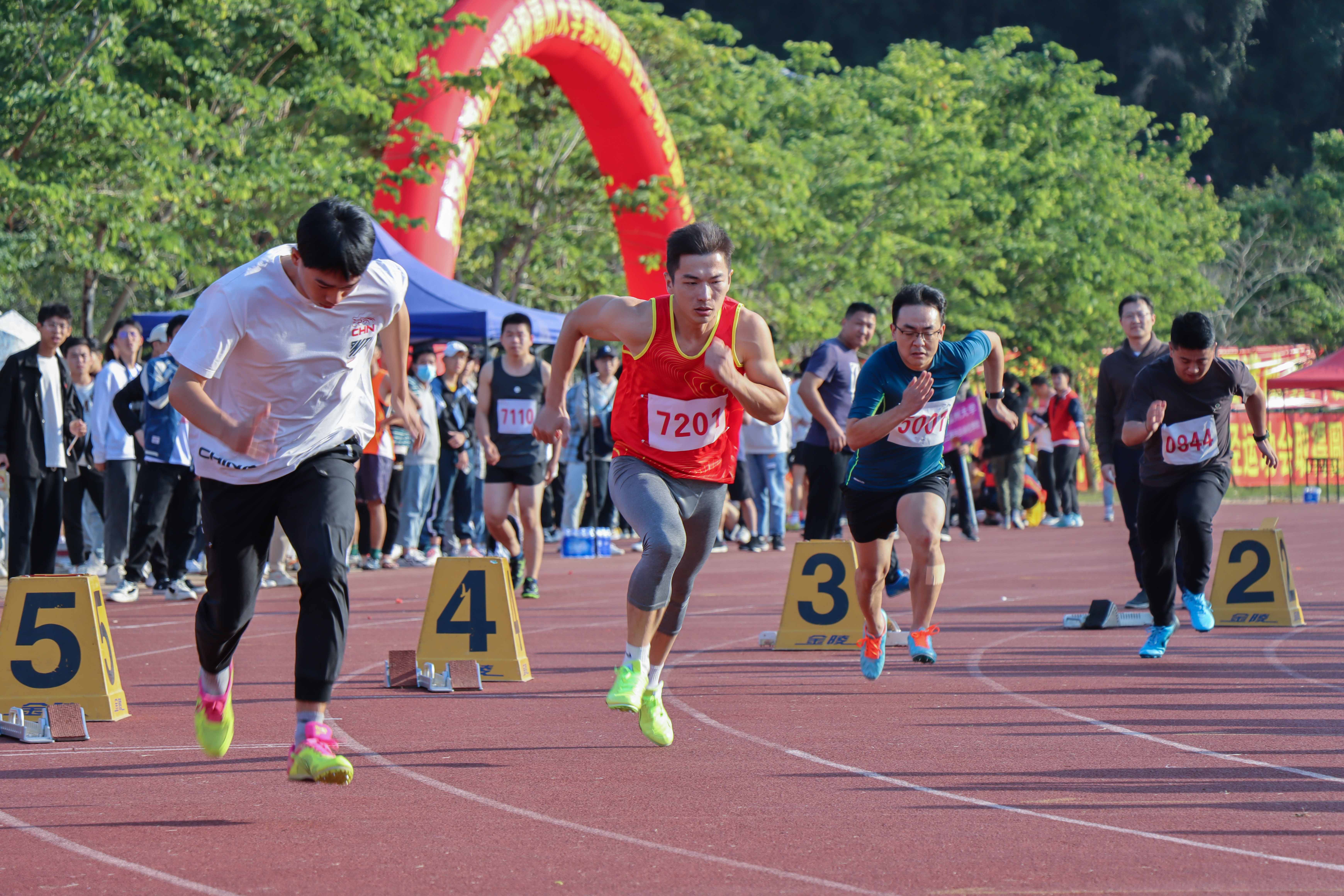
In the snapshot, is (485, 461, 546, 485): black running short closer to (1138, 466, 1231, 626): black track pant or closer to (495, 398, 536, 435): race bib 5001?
(495, 398, 536, 435): race bib 5001

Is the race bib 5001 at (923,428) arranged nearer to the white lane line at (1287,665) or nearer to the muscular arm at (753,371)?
the muscular arm at (753,371)

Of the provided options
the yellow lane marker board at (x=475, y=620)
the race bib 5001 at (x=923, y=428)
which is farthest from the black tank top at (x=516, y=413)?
the race bib 5001 at (x=923, y=428)

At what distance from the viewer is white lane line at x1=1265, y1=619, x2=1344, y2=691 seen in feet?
27.5

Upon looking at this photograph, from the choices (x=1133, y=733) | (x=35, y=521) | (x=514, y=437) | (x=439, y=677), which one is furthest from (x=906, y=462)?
(x=35, y=521)

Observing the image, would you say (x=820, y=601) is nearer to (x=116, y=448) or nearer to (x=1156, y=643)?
(x=1156, y=643)

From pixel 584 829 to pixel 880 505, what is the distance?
382cm

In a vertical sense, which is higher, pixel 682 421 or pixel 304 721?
pixel 682 421

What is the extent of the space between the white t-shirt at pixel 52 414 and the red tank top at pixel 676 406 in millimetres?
6725

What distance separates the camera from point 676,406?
6699 millimetres

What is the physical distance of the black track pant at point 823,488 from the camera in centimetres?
1229

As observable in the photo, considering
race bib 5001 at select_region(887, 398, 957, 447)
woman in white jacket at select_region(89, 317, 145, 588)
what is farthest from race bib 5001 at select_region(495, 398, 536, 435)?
race bib 5001 at select_region(887, 398, 957, 447)

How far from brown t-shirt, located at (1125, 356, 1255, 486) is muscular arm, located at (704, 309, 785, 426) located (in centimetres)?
333

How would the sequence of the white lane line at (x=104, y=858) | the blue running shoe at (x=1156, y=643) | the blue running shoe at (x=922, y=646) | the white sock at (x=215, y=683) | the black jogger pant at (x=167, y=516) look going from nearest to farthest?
the white lane line at (x=104, y=858) < the white sock at (x=215, y=683) < the blue running shoe at (x=922, y=646) < the blue running shoe at (x=1156, y=643) < the black jogger pant at (x=167, y=516)

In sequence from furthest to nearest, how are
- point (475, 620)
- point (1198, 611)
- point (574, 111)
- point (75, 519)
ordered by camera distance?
point (574, 111), point (75, 519), point (1198, 611), point (475, 620)
